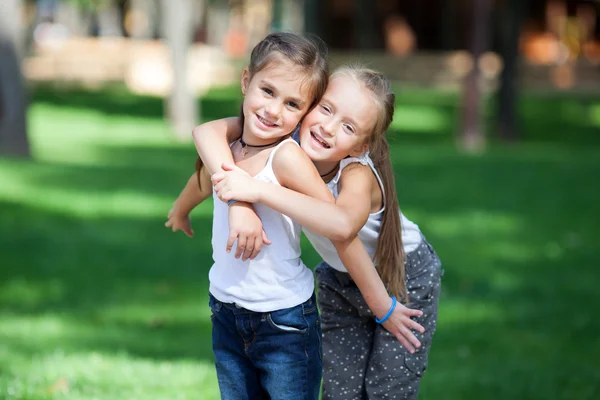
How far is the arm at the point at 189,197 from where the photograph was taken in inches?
136

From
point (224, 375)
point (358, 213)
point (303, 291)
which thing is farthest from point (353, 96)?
point (224, 375)

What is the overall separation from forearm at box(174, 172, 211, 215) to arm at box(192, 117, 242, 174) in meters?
0.23

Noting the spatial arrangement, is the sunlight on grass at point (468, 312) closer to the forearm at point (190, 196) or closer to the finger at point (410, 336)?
the finger at point (410, 336)

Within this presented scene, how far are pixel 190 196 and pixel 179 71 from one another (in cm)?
1878

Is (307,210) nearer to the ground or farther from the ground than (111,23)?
farther from the ground

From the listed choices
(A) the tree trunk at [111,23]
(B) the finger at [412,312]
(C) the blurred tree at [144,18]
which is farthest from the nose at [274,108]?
(A) the tree trunk at [111,23]

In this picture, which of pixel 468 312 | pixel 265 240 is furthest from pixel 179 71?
pixel 265 240

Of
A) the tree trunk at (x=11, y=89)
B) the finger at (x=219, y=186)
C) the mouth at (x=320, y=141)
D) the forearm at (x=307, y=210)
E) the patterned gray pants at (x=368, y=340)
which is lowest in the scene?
the tree trunk at (x=11, y=89)

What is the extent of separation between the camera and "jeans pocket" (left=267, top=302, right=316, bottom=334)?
10.3 feet

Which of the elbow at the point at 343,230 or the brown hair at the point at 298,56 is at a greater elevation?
the brown hair at the point at 298,56

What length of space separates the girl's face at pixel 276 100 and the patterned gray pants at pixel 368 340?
2.41 feet

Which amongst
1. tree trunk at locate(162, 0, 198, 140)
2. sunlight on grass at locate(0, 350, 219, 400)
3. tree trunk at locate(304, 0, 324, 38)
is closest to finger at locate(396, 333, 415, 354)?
sunlight on grass at locate(0, 350, 219, 400)

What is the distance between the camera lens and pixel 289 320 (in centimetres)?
316

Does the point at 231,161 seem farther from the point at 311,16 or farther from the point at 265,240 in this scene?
the point at 311,16
